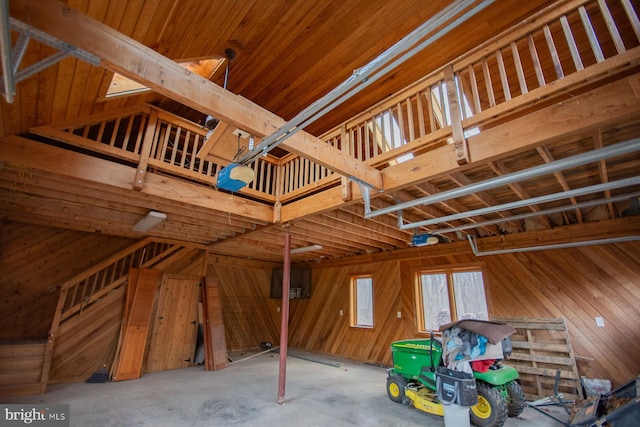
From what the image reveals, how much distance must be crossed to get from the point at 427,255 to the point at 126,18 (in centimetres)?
660

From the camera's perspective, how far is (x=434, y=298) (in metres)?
6.80

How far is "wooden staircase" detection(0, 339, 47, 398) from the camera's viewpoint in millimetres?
4699

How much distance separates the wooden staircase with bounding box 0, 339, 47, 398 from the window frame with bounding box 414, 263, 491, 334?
7042 mm

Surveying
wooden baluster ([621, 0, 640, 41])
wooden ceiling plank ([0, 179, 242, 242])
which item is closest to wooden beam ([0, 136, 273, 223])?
wooden ceiling plank ([0, 179, 242, 242])

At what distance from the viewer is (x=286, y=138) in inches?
105

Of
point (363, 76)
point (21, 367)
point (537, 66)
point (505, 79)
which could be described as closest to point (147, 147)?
point (363, 76)

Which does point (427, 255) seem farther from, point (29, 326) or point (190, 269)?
point (29, 326)

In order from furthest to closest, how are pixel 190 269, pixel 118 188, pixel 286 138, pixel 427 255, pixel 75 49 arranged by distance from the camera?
1. pixel 190 269
2. pixel 427 255
3. pixel 118 188
4. pixel 286 138
5. pixel 75 49

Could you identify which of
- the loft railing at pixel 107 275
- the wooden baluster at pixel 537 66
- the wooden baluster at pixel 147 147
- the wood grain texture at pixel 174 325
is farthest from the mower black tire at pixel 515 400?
the loft railing at pixel 107 275

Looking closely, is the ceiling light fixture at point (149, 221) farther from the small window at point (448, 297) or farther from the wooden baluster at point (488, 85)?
the small window at point (448, 297)

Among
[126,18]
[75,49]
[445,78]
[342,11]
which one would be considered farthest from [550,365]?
[126,18]

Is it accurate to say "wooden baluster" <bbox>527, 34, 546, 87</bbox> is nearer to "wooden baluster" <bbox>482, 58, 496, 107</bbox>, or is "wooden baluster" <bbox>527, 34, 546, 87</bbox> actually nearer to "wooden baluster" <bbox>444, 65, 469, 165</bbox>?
"wooden baluster" <bbox>482, 58, 496, 107</bbox>

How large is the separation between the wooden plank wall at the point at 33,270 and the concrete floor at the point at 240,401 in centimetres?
146

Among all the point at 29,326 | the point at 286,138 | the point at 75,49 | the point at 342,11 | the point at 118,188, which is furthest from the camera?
the point at 29,326
